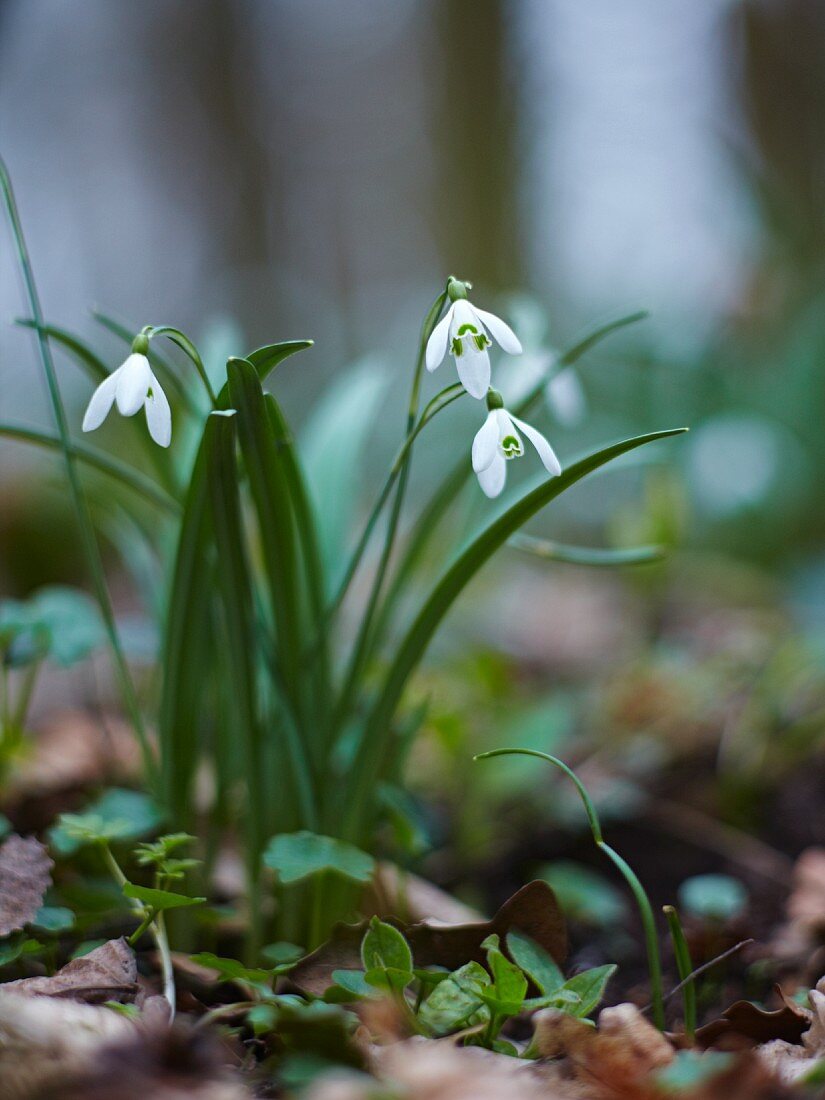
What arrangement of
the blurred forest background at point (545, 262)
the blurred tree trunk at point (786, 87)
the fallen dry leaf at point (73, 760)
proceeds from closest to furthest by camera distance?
the fallen dry leaf at point (73, 760)
the blurred forest background at point (545, 262)
the blurred tree trunk at point (786, 87)

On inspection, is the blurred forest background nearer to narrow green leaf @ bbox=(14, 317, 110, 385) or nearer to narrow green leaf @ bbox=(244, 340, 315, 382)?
narrow green leaf @ bbox=(14, 317, 110, 385)

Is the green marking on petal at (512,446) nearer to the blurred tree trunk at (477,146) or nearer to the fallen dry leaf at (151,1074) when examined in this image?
the fallen dry leaf at (151,1074)

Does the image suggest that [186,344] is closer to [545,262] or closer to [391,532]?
[391,532]

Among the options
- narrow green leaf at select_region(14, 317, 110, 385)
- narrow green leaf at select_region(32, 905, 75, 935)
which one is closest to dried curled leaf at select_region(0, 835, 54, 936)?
narrow green leaf at select_region(32, 905, 75, 935)

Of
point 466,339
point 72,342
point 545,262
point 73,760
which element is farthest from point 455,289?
point 545,262

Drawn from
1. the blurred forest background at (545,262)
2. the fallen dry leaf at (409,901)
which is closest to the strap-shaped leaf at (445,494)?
the blurred forest background at (545,262)

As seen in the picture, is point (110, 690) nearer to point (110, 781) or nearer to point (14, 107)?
point (110, 781)
